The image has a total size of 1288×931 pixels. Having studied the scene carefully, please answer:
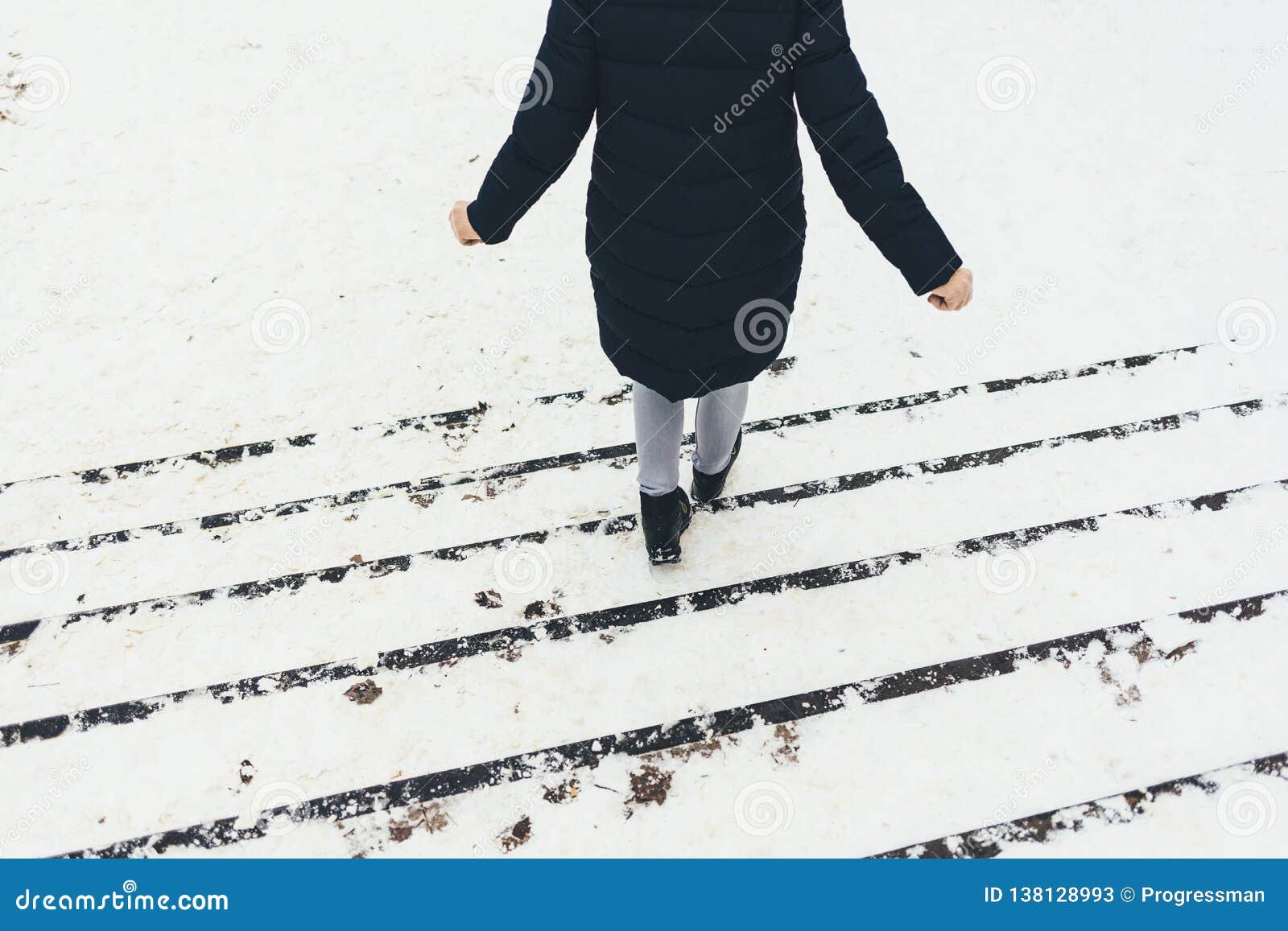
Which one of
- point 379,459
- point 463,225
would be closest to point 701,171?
point 463,225

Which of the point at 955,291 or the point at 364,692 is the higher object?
the point at 955,291

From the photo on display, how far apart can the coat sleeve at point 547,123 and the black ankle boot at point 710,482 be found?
99 centimetres

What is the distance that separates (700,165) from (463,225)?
60 centimetres

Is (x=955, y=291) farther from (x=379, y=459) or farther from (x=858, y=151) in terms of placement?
(x=379, y=459)

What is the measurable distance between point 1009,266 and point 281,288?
3052 millimetres

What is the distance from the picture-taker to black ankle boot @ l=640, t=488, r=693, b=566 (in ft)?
7.38

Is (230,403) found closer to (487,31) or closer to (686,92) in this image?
(686,92)

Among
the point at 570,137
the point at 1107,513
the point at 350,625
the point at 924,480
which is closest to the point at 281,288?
the point at 350,625

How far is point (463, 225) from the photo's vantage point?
1.85 meters

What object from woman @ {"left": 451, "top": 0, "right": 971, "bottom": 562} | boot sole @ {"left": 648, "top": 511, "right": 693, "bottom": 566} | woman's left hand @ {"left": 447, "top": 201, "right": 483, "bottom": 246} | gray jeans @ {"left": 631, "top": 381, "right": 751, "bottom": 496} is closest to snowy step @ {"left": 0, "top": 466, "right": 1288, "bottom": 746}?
boot sole @ {"left": 648, "top": 511, "right": 693, "bottom": 566}

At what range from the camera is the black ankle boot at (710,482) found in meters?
2.47

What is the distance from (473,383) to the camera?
2.94m

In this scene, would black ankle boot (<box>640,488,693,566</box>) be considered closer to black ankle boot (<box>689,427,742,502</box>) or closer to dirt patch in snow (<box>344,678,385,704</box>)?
black ankle boot (<box>689,427,742,502</box>)

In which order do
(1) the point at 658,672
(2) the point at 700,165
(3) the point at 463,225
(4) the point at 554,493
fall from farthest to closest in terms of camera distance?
(4) the point at 554,493
(1) the point at 658,672
(3) the point at 463,225
(2) the point at 700,165
